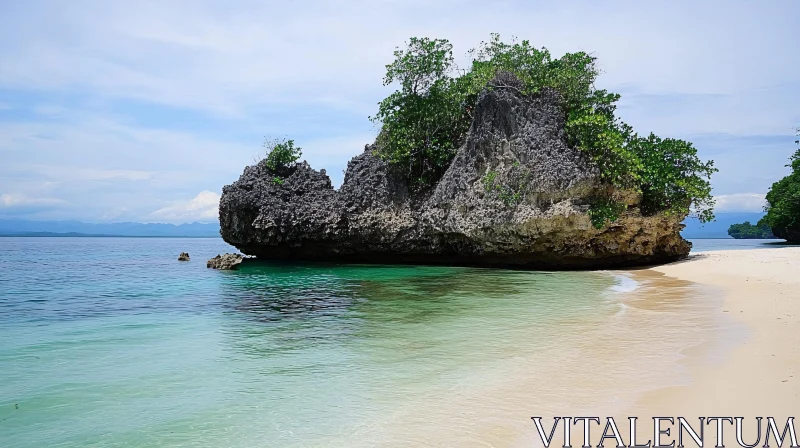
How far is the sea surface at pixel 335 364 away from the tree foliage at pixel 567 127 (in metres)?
5.28

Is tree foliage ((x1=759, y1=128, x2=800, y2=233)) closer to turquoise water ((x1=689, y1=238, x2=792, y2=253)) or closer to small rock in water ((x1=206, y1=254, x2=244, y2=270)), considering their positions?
turquoise water ((x1=689, y1=238, x2=792, y2=253))

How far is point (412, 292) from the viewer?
1273 cm

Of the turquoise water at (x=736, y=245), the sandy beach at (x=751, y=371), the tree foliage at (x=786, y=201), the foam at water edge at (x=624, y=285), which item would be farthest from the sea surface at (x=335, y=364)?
the tree foliage at (x=786, y=201)

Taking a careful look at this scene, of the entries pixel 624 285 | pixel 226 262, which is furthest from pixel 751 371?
pixel 226 262

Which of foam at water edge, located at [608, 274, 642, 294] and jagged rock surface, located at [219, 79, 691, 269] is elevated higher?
jagged rock surface, located at [219, 79, 691, 269]

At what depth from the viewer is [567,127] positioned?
662 inches

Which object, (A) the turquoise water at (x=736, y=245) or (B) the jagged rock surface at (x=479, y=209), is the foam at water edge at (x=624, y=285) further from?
(A) the turquoise water at (x=736, y=245)

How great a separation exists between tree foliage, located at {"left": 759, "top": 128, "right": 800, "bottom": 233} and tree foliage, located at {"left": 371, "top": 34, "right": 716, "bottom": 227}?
2529cm

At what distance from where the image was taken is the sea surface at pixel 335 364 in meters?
4.18

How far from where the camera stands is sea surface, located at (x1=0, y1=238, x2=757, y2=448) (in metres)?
4.18

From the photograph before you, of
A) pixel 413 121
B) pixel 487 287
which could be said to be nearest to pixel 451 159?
pixel 413 121

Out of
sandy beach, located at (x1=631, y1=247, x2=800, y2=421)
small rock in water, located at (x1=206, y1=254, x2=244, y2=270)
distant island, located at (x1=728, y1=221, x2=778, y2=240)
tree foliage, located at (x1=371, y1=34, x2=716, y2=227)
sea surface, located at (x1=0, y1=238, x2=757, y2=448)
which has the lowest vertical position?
sea surface, located at (x1=0, y1=238, x2=757, y2=448)

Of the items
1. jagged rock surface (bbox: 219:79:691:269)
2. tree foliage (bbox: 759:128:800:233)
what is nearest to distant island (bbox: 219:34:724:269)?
jagged rock surface (bbox: 219:79:691:269)

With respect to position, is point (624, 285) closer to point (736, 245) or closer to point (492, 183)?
point (492, 183)
